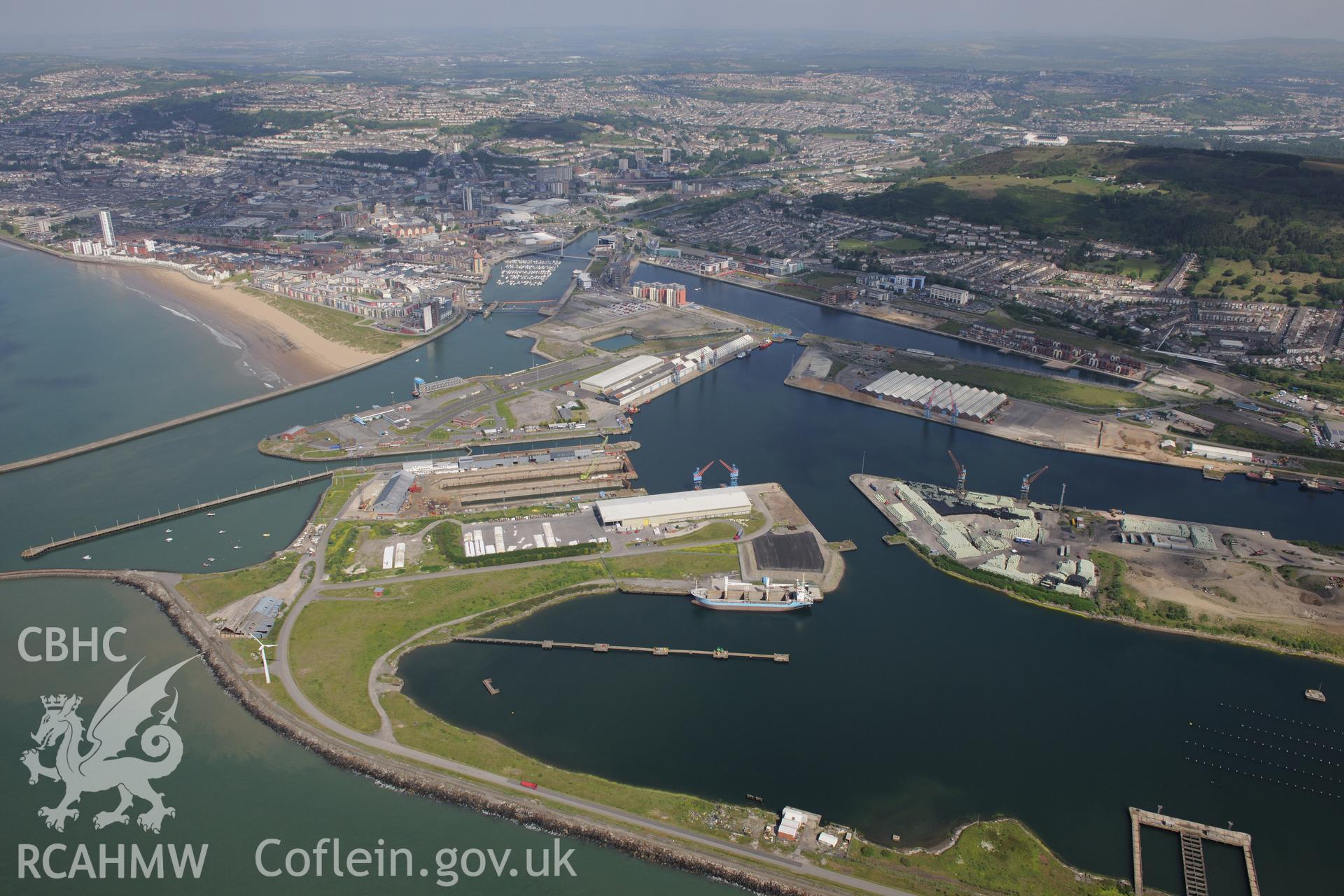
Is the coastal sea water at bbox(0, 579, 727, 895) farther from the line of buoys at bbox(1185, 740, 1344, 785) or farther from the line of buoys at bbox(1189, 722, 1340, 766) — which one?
the line of buoys at bbox(1189, 722, 1340, 766)

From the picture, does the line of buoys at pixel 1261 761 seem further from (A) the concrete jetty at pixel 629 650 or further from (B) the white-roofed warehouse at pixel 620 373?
(B) the white-roofed warehouse at pixel 620 373

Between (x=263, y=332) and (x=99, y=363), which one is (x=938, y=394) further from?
(x=99, y=363)

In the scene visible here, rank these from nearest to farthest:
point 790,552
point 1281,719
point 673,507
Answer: point 1281,719 < point 790,552 < point 673,507

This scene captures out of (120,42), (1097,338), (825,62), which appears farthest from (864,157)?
(120,42)

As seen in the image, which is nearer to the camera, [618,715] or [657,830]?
[657,830]

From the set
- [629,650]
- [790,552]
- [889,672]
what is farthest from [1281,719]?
[629,650]

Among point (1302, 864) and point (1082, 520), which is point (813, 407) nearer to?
point (1082, 520)
